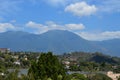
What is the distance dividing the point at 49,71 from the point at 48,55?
3.18m

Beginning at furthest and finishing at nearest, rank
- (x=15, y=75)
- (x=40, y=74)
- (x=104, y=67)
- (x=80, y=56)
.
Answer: (x=80, y=56) < (x=104, y=67) < (x=40, y=74) < (x=15, y=75)

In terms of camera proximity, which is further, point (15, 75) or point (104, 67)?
point (104, 67)

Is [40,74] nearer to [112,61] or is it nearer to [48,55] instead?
[48,55]

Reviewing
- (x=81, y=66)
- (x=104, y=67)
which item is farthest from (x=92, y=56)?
(x=81, y=66)

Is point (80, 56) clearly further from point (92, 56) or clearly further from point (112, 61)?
point (112, 61)

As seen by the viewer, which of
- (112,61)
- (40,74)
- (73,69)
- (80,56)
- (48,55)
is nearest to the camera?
(40,74)

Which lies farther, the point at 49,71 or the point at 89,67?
the point at 89,67

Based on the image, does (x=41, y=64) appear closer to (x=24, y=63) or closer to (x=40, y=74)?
(x=40, y=74)

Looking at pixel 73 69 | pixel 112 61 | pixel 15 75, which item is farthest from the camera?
pixel 112 61

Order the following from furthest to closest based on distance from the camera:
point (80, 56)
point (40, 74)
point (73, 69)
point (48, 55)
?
point (80, 56), point (73, 69), point (48, 55), point (40, 74)

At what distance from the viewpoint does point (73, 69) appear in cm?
12300

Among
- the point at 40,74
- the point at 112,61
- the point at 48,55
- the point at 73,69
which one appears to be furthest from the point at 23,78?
the point at 112,61

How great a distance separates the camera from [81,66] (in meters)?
125

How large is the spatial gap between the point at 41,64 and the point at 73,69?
85870 millimetres
